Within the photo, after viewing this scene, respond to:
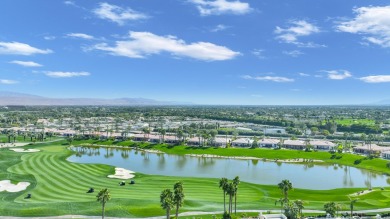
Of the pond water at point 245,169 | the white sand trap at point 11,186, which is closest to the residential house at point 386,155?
the pond water at point 245,169

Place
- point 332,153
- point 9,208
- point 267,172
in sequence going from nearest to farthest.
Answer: point 9,208
point 267,172
point 332,153

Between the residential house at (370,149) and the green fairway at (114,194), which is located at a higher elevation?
the residential house at (370,149)

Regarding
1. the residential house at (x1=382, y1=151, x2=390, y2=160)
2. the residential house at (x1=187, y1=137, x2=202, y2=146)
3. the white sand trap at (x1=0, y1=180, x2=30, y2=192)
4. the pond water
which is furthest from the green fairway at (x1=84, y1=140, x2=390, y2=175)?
the white sand trap at (x1=0, y1=180, x2=30, y2=192)

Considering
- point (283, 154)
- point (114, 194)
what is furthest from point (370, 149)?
point (114, 194)

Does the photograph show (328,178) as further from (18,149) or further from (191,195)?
(18,149)

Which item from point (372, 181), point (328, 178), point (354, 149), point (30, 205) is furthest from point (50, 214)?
point (354, 149)

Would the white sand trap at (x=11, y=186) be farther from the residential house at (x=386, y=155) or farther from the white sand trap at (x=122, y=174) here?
the residential house at (x=386, y=155)
